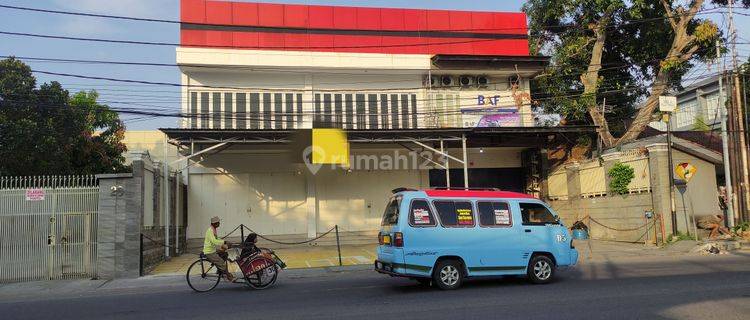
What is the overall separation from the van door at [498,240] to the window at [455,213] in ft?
0.77

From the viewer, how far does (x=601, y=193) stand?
2170cm

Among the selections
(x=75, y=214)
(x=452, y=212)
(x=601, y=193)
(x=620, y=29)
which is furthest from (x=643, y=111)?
(x=75, y=214)

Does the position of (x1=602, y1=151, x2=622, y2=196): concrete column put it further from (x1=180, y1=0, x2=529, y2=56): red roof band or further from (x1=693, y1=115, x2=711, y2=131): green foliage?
(x1=693, y1=115, x2=711, y2=131): green foliage

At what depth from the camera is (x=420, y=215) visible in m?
10.3

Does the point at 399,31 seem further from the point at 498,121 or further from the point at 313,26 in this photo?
the point at 498,121

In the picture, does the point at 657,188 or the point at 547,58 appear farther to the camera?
the point at 547,58

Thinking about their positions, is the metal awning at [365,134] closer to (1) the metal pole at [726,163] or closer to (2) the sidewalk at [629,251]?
(1) the metal pole at [726,163]

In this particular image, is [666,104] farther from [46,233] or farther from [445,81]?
[46,233]

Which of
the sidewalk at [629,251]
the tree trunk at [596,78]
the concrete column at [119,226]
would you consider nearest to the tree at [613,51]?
the tree trunk at [596,78]

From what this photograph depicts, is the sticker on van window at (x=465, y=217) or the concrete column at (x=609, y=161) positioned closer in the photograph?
the sticker on van window at (x=465, y=217)

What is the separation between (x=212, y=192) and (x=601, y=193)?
15774 millimetres

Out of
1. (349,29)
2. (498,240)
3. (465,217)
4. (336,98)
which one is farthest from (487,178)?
(465,217)

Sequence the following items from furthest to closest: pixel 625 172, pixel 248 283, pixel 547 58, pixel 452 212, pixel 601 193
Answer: pixel 547 58, pixel 601 193, pixel 625 172, pixel 248 283, pixel 452 212

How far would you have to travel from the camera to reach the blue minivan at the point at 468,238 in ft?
33.1
